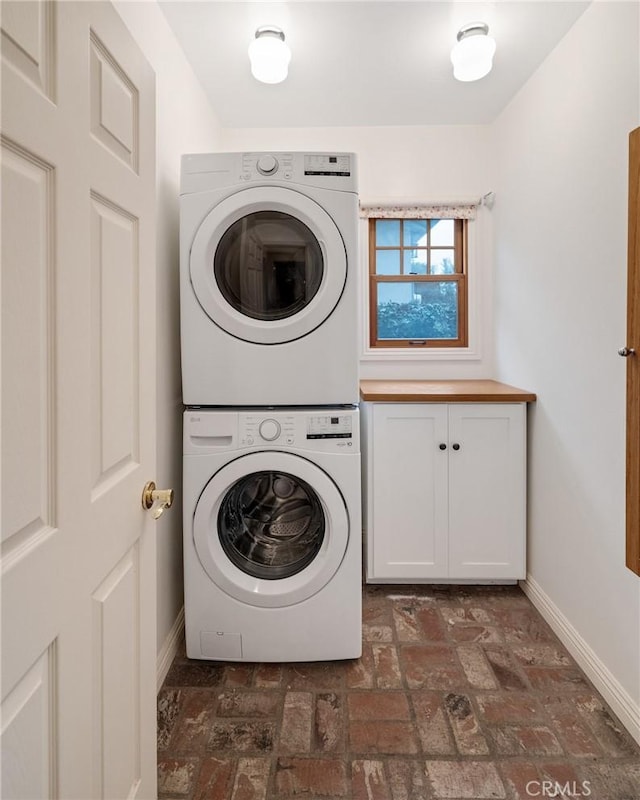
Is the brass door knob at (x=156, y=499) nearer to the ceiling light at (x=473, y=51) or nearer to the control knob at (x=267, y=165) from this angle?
the control knob at (x=267, y=165)

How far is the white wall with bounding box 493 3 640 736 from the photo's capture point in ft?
5.10

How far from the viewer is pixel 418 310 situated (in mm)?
2900

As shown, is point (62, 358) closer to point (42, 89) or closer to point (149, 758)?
point (42, 89)

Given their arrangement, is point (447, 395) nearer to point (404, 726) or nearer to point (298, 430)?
point (298, 430)

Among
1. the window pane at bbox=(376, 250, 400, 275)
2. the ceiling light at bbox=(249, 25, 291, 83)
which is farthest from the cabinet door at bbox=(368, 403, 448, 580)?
the ceiling light at bbox=(249, 25, 291, 83)

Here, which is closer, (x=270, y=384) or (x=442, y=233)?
(x=270, y=384)

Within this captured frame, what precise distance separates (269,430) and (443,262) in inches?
69.5

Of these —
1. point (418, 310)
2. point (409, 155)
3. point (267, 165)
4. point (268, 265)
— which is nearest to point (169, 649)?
point (268, 265)

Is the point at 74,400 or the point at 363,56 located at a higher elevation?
the point at 363,56

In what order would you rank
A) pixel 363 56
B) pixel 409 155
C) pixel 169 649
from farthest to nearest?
pixel 409 155, pixel 363 56, pixel 169 649

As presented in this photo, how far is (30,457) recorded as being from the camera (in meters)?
0.65

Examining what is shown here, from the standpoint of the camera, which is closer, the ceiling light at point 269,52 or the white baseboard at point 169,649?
the white baseboard at point 169,649

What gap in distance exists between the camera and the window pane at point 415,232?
9.41ft

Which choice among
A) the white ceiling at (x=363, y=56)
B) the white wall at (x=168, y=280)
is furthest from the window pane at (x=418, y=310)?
the white wall at (x=168, y=280)
